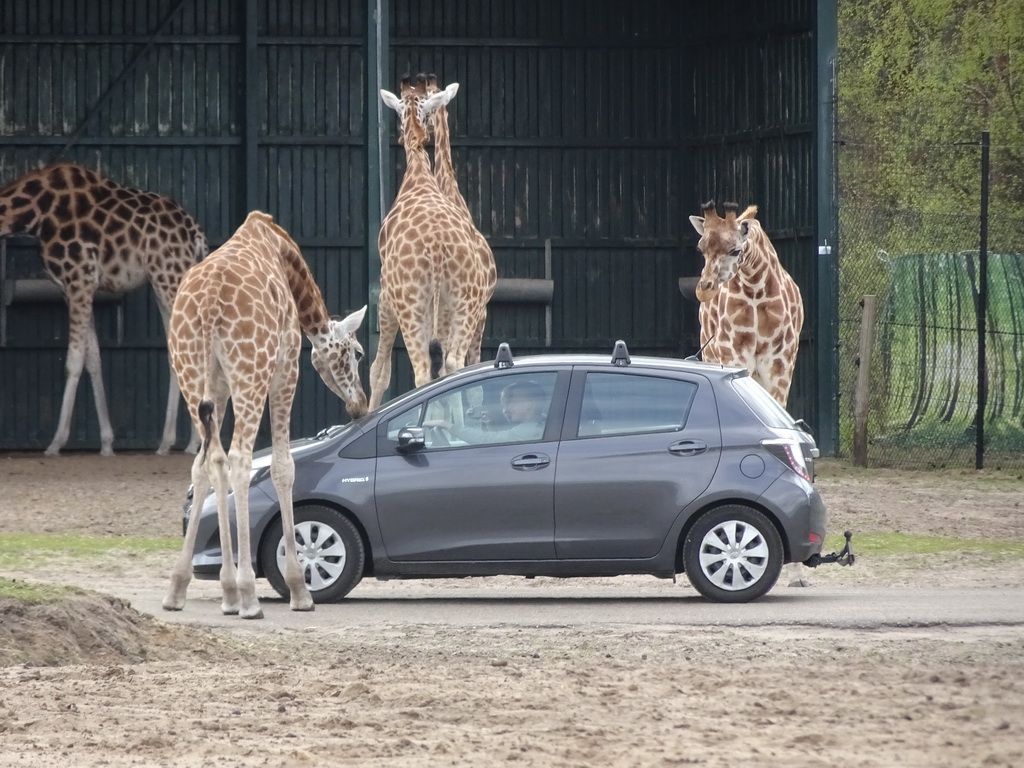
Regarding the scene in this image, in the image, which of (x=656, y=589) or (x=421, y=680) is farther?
(x=656, y=589)

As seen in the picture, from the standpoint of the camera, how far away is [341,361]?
1442 cm

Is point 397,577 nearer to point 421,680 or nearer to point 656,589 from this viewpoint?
point 656,589

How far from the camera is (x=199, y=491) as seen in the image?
12.0 m

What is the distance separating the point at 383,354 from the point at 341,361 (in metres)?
2.94

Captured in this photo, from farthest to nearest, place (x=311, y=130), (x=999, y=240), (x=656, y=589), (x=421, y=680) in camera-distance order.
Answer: (x=999, y=240) → (x=311, y=130) → (x=656, y=589) → (x=421, y=680)

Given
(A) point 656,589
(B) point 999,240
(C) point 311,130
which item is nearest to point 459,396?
(A) point 656,589

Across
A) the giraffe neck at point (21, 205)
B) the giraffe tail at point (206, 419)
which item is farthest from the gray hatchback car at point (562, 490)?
the giraffe neck at point (21, 205)

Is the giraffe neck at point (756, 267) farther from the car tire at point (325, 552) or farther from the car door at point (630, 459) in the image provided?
the car tire at point (325, 552)

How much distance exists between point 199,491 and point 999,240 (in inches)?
864

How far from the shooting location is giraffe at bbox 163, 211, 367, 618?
11.9 m

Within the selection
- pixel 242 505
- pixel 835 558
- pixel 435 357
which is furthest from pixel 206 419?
pixel 435 357

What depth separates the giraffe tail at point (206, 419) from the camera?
468 inches

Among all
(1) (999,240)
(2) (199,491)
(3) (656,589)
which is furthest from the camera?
(1) (999,240)

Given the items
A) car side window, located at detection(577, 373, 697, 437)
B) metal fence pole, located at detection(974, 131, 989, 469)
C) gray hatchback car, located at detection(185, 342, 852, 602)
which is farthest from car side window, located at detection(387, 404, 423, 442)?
metal fence pole, located at detection(974, 131, 989, 469)
